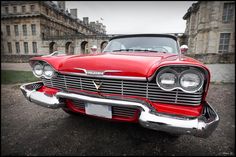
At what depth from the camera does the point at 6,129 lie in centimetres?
238

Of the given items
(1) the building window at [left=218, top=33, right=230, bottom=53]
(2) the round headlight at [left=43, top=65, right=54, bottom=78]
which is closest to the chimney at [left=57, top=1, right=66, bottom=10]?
(1) the building window at [left=218, top=33, right=230, bottom=53]

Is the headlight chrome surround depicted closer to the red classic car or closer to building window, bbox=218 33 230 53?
the red classic car

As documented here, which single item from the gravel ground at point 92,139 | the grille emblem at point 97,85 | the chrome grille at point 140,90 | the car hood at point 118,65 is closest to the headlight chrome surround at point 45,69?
the car hood at point 118,65

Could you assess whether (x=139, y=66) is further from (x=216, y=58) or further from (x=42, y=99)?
(x=216, y=58)

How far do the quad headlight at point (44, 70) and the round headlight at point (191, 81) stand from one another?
1.71 meters

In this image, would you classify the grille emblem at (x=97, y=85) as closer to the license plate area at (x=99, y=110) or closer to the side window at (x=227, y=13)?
the license plate area at (x=99, y=110)

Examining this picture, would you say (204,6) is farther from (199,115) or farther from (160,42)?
(199,115)

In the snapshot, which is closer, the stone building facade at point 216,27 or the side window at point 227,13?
the side window at point 227,13

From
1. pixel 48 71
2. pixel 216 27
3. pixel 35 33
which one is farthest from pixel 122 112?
pixel 35 33

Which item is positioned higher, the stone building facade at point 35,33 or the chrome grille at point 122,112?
the stone building facade at point 35,33

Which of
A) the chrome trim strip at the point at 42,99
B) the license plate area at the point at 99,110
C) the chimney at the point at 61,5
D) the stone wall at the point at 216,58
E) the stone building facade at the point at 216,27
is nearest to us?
the license plate area at the point at 99,110

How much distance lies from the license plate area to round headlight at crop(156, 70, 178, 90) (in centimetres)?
65

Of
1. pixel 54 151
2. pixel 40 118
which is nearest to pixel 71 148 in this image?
pixel 54 151

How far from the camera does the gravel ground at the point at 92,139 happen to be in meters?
1.90
